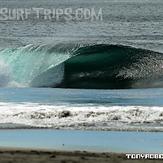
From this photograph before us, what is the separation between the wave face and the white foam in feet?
22.2

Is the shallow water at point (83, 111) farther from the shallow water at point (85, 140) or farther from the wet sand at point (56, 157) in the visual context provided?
the wet sand at point (56, 157)

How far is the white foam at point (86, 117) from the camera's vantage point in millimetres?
14148

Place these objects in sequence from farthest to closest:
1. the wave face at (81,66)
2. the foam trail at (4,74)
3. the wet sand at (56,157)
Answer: the foam trail at (4,74)
the wave face at (81,66)
the wet sand at (56,157)

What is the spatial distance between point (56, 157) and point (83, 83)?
12.7m

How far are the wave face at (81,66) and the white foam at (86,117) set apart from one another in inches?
266

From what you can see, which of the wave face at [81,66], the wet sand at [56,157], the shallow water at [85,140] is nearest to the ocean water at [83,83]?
the wave face at [81,66]

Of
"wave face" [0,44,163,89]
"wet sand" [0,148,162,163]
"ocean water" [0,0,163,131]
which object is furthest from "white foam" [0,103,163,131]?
"wave face" [0,44,163,89]

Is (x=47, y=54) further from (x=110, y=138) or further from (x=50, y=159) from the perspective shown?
(x=50, y=159)

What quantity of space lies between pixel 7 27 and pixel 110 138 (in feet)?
126

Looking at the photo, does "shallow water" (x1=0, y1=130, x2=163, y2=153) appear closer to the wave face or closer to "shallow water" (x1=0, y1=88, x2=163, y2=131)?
"shallow water" (x1=0, y1=88, x2=163, y2=131)

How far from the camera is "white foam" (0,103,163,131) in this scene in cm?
1415

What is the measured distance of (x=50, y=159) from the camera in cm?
1088

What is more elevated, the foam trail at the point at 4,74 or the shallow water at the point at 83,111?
the foam trail at the point at 4,74

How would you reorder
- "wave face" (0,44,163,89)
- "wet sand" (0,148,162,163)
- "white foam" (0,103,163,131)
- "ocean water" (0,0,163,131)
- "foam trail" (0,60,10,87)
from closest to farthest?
"wet sand" (0,148,162,163)
"white foam" (0,103,163,131)
"ocean water" (0,0,163,131)
"wave face" (0,44,163,89)
"foam trail" (0,60,10,87)
